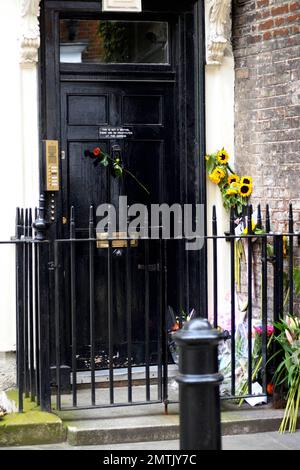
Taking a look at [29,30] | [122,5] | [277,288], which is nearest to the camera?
[277,288]

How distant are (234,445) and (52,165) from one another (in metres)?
2.52

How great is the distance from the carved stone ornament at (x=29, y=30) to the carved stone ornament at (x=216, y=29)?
1.39 metres

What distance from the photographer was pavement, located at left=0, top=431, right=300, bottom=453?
5.78m

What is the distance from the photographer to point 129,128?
23.5ft

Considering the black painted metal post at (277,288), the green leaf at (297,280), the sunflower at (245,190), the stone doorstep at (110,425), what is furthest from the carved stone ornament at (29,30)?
the stone doorstep at (110,425)

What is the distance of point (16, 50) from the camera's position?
6754 mm

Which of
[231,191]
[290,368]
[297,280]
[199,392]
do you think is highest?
[231,191]

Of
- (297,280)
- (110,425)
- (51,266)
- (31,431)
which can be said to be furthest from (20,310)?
(297,280)

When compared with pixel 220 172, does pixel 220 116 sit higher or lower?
higher

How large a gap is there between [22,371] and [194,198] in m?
2.11

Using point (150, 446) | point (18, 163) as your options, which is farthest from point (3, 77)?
point (150, 446)

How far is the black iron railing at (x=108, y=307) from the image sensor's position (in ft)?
19.6

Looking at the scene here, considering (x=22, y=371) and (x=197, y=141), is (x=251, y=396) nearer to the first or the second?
(x=22, y=371)

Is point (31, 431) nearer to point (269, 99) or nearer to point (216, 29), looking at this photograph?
point (269, 99)
